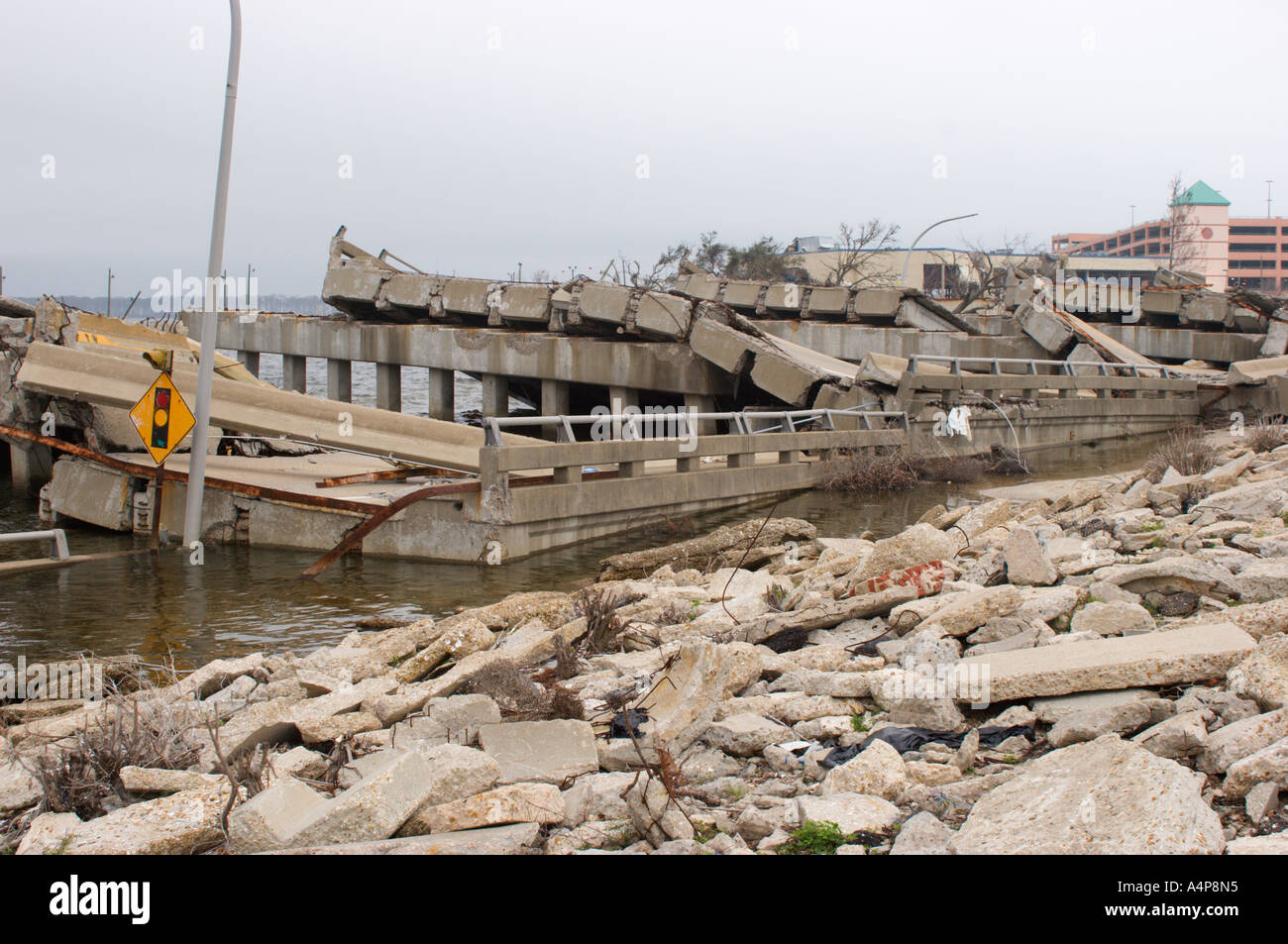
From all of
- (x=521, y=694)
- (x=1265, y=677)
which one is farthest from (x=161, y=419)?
(x=1265, y=677)

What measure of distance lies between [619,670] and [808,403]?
1317 centimetres

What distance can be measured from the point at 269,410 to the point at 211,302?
2666 mm

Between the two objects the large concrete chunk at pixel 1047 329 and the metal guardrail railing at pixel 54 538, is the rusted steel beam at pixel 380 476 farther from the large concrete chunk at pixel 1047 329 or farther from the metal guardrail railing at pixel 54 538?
the large concrete chunk at pixel 1047 329

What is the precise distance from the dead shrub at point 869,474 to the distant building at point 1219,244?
77.7m

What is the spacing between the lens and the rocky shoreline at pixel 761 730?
3762 millimetres

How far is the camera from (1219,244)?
98.6 meters

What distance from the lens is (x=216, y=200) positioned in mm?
11359

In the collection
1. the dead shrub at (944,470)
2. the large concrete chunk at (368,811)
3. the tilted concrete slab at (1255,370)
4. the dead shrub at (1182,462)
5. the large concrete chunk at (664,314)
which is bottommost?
the large concrete chunk at (368,811)

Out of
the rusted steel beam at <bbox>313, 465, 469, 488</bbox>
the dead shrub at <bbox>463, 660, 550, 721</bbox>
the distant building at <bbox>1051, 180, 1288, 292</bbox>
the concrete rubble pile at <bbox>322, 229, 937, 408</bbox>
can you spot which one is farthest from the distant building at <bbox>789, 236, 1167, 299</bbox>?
the dead shrub at <bbox>463, 660, 550, 721</bbox>

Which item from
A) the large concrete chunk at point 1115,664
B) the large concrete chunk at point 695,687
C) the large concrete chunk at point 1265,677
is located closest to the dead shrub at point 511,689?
the large concrete chunk at point 695,687

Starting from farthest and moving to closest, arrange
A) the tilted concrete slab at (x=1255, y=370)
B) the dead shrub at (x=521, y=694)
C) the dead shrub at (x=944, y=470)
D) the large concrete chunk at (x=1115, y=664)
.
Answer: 1. the tilted concrete slab at (x=1255, y=370)
2. the dead shrub at (x=944, y=470)
3. the dead shrub at (x=521, y=694)
4. the large concrete chunk at (x=1115, y=664)

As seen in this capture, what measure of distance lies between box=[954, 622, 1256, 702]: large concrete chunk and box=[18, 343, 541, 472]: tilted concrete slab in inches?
340

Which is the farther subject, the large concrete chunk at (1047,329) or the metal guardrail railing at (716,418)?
the large concrete chunk at (1047,329)

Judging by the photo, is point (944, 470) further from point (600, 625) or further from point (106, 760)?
point (106, 760)
